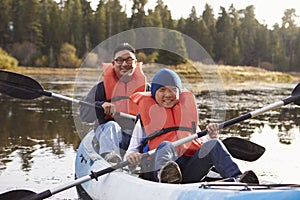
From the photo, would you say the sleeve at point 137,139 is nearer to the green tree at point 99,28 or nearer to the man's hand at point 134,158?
the man's hand at point 134,158

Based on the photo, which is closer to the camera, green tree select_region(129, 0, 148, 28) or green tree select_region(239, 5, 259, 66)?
green tree select_region(129, 0, 148, 28)

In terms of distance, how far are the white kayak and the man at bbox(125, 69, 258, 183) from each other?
0.20m

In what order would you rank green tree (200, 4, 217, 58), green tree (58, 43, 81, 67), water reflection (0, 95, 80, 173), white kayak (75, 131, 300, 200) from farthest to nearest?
green tree (200, 4, 217, 58), green tree (58, 43, 81, 67), water reflection (0, 95, 80, 173), white kayak (75, 131, 300, 200)

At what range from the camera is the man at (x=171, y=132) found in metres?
4.21

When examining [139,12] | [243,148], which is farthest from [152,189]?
[139,12]

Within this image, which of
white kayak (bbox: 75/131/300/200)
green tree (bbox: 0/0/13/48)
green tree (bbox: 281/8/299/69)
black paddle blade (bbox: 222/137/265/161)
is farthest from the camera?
green tree (bbox: 281/8/299/69)

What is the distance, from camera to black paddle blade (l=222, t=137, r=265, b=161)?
517 cm

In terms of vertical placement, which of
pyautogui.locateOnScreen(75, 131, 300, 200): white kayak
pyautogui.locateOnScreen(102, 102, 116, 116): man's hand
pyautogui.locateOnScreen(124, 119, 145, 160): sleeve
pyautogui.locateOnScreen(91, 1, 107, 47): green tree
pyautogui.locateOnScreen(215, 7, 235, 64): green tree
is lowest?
pyautogui.locateOnScreen(75, 131, 300, 200): white kayak

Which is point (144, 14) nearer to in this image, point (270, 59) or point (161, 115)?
point (270, 59)

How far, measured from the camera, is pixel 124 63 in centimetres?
570

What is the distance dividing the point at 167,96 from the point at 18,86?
229 centimetres

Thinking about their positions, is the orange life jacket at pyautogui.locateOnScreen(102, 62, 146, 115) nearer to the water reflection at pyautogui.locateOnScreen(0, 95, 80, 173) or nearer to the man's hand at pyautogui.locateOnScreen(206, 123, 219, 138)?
the water reflection at pyautogui.locateOnScreen(0, 95, 80, 173)

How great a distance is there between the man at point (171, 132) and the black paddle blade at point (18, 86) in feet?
6.14

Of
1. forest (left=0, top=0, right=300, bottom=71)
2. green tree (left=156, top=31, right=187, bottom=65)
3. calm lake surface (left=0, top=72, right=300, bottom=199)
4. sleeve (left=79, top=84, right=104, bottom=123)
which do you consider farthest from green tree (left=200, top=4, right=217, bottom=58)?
sleeve (left=79, top=84, right=104, bottom=123)
